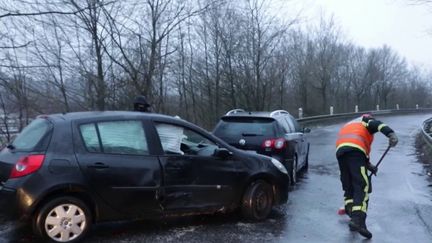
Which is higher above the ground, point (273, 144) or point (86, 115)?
point (86, 115)

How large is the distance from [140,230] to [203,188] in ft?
3.10

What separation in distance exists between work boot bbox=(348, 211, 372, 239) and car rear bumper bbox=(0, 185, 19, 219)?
13.1 ft

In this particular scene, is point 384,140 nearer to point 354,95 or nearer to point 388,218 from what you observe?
point 388,218

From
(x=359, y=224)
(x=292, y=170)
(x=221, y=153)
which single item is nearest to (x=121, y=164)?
(x=221, y=153)

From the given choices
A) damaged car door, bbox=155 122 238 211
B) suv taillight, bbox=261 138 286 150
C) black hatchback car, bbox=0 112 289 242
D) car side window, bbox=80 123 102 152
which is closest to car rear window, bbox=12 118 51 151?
black hatchback car, bbox=0 112 289 242

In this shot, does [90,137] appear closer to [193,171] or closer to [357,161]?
[193,171]

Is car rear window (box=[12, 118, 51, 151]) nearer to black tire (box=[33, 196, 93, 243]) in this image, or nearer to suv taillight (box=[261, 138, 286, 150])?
black tire (box=[33, 196, 93, 243])

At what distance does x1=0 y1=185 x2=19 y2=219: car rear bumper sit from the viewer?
4953 mm

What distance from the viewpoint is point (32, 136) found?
541 cm

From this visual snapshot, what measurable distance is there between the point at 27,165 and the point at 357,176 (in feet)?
13.4

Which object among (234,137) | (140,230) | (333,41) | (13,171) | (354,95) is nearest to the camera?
(13,171)

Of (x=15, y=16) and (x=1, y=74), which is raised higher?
(x=15, y=16)

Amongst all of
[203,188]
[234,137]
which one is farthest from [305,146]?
[203,188]

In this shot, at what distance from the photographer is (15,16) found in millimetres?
9523
